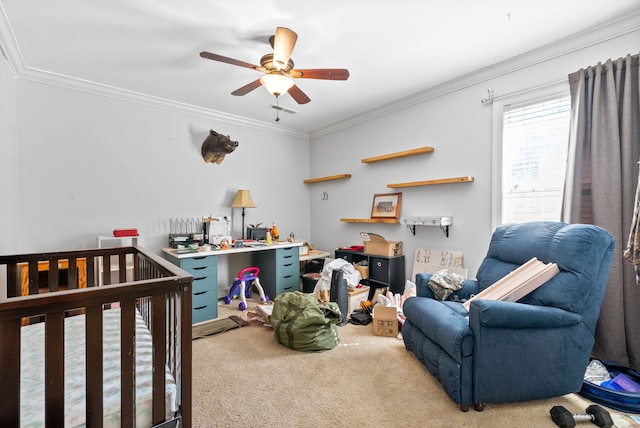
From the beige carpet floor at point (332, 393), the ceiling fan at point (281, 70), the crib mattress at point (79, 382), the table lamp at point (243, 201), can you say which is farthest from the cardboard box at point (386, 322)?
the table lamp at point (243, 201)

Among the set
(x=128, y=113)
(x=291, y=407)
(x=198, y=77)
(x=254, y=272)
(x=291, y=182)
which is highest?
(x=198, y=77)

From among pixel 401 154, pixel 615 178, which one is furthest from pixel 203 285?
pixel 615 178

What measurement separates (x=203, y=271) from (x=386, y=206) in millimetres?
2309

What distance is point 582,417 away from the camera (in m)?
1.58

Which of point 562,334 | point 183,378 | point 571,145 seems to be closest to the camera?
point 183,378

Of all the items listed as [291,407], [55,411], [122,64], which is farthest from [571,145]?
[122,64]

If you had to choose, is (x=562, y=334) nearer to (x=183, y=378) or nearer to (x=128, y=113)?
(x=183, y=378)

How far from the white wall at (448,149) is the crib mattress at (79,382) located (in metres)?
2.89

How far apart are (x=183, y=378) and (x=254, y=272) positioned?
9.25 ft

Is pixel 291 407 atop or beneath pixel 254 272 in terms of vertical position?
beneath

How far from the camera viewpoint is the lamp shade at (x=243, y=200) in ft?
13.1

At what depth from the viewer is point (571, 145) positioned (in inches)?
89.7

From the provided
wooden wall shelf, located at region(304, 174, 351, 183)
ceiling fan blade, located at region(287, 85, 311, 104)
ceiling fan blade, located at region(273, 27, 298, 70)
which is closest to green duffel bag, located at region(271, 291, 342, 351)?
ceiling fan blade, located at region(287, 85, 311, 104)

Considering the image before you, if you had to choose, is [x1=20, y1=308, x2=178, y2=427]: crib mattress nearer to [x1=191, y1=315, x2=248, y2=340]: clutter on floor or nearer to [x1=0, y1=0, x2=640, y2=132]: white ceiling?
[x1=191, y1=315, x2=248, y2=340]: clutter on floor
